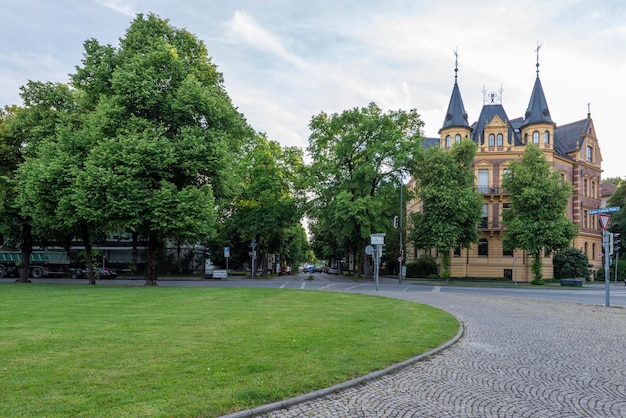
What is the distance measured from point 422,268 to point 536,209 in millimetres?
14833

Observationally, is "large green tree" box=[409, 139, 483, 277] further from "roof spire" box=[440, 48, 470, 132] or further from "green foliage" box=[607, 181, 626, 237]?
"green foliage" box=[607, 181, 626, 237]

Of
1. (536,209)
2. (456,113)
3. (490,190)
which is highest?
(456,113)

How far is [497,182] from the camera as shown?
52.8 m

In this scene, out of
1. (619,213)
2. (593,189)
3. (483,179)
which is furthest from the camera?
(619,213)

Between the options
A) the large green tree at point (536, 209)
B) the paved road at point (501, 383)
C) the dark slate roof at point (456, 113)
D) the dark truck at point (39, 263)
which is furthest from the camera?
the dark slate roof at point (456, 113)

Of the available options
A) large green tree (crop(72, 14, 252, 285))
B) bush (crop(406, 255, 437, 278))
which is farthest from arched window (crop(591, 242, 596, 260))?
large green tree (crop(72, 14, 252, 285))

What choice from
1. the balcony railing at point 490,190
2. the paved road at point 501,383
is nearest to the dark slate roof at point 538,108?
the balcony railing at point 490,190

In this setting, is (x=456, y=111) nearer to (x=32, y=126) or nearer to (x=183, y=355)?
(x=32, y=126)

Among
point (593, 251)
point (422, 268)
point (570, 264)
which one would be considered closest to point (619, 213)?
point (593, 251)

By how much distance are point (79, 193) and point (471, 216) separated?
110 feet

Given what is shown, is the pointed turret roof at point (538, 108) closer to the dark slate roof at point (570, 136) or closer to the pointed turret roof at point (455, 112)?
the dark slate roof at point (570, 136)

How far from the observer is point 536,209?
43750 millimetres

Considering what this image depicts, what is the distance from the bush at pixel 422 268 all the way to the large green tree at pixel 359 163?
1104cm

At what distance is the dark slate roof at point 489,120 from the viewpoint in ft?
176
